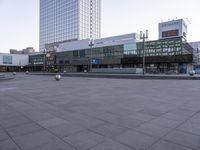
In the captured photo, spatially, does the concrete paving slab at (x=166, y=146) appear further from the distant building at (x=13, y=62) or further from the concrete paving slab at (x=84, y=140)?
the distant building at (x=13, y=62)

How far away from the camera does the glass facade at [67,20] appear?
403 ft

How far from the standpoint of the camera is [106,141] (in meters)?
3.62

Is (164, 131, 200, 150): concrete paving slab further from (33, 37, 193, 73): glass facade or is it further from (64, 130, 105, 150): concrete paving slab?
(33, 37, 193, 73): glass facade

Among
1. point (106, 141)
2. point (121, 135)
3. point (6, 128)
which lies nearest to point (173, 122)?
point (121, 135)

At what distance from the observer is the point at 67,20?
127m

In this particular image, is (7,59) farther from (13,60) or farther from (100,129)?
(100,129)

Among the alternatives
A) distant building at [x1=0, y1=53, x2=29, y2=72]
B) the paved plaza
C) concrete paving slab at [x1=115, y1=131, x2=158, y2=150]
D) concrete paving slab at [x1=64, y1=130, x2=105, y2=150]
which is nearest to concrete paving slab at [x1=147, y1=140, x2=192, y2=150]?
the paved plaza

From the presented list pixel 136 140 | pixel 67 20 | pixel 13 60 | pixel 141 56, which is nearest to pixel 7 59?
pixel 13 60

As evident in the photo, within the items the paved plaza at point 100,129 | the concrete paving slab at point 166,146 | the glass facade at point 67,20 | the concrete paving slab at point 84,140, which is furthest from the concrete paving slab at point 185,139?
the glass facade at point 67,20

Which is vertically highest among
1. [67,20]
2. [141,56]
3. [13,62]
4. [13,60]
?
[67,20]

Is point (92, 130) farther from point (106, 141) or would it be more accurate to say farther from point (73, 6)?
point (73, 6)

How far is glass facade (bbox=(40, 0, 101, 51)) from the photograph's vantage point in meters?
123

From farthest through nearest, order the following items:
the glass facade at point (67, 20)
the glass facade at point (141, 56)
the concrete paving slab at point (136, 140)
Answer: the glass facade at point (67, 20) → the glass facade at point (141, 56) → the concrete paving slab at point (136, 140)

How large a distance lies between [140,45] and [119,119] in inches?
2272
